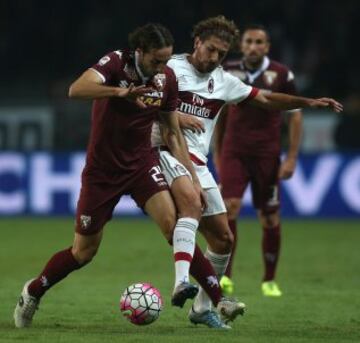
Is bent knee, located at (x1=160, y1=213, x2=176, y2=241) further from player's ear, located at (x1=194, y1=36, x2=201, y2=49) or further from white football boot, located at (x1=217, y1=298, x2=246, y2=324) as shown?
player's ear, located at (x1=194, y1=36, x2=201, y2=49)

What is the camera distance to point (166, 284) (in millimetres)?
9352

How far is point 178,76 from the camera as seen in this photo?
7.25 m

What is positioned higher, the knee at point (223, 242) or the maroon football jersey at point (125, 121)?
the maroon football jersey at point (125, 121)

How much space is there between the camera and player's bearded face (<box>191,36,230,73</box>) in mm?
6996

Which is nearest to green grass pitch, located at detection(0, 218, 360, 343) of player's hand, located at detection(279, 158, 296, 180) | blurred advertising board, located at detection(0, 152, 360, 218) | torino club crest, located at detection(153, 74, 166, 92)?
blurred advertising board, located at detection(0, 152, 360, 218)

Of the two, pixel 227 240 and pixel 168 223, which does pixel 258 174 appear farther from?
pixel 168 223

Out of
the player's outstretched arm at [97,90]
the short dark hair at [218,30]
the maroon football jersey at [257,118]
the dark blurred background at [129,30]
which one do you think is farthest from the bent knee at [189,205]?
the dark blurred background at [129,30]

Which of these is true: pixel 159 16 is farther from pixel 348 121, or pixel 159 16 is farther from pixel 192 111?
pixel 192 111

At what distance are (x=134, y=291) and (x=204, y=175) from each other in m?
1.10

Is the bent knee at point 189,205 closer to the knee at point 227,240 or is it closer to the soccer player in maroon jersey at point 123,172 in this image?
the soccer player in maroon jersey at point 123,172

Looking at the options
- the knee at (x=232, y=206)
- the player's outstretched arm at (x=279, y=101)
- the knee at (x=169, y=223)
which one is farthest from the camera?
the knee at (x=232, y=206)

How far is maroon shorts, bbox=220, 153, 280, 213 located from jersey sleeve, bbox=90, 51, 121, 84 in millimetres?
3086

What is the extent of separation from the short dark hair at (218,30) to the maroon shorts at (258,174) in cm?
249

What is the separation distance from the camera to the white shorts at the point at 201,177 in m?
6.84
